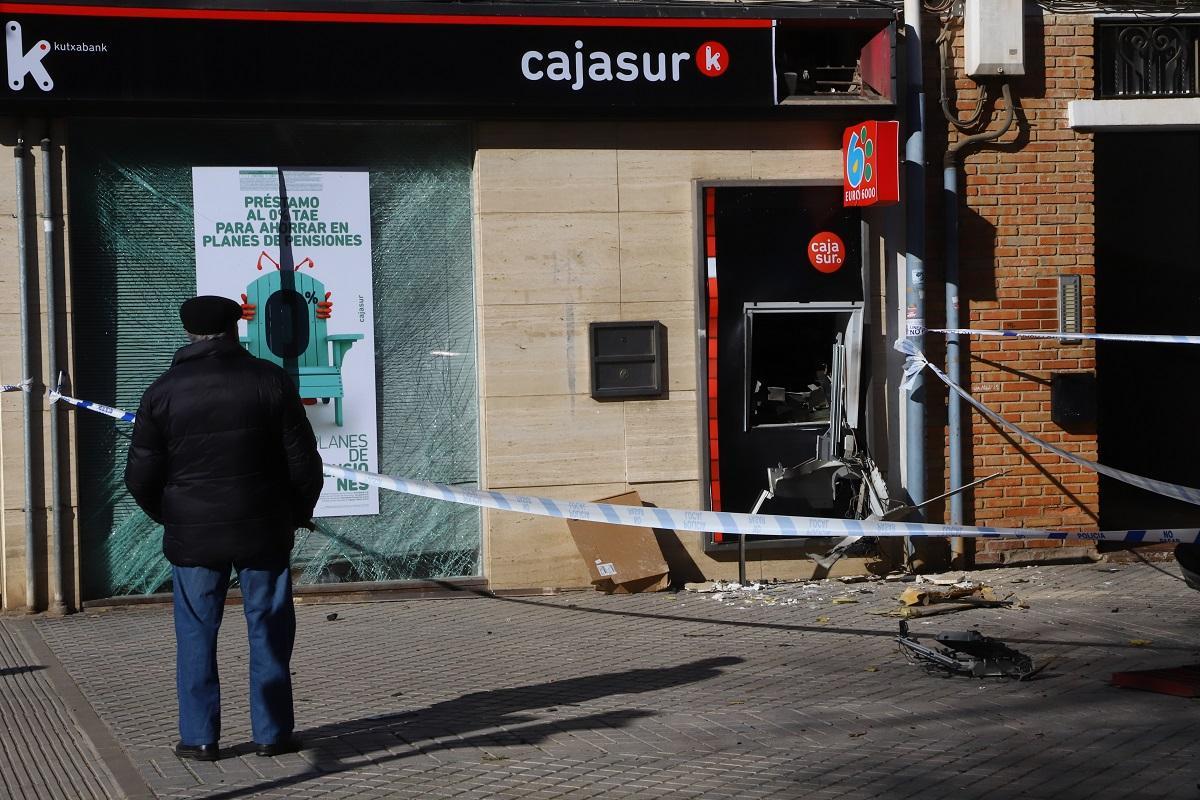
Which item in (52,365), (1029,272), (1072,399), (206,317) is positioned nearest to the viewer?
(206,317)

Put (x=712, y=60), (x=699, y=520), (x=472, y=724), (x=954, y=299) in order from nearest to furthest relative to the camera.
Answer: (x=472, y=724), (x=699, y=520), (x=712, y=60), (x=954, y=299)

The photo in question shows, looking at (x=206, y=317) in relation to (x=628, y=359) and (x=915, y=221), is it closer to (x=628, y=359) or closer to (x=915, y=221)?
(x=628, y=359)

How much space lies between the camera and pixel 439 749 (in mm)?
5922

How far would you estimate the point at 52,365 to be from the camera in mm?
9227

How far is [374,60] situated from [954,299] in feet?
14.4

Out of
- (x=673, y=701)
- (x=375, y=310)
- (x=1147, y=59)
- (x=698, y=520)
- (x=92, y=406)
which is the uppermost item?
(x=1147, y=59)

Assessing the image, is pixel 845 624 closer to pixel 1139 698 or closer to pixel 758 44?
pixel 1139 698

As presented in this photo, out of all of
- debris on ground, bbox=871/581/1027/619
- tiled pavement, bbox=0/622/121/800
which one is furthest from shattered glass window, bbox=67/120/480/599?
debris on ground, bbox=871/581/1027/619

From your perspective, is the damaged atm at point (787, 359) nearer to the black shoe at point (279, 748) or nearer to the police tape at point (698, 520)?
the police tape at point (698, 520)

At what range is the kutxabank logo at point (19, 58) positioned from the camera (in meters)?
8.93

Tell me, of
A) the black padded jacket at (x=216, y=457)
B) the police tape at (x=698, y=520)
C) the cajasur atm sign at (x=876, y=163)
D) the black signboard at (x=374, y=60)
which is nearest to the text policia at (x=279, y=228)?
the black signboard at (x=374, y=60)

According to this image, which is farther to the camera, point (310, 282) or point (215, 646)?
point (310, 282)

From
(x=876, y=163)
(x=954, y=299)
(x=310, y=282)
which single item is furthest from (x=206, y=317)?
(x=954, y=299)

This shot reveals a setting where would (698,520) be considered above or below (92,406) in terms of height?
below
